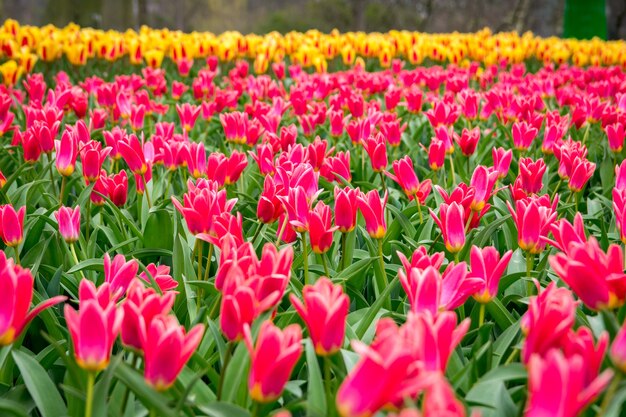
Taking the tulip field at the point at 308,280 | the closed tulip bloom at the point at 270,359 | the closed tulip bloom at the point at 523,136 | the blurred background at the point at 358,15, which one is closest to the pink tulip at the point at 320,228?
the tulip field at the point at 308,280

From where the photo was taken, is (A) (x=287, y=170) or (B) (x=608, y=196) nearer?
(A) (x=287, y=170)

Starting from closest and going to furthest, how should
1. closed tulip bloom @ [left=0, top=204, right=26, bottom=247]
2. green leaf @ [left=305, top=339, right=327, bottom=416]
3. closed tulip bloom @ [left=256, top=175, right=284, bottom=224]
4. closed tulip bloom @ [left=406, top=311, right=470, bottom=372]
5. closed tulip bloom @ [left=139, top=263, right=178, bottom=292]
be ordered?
closed tulip bloom @ [left=406, top=311, right=470, bottom=372], green leaf @ [left=305, top=339, right=327, bottom=416], closed tulip bloom @ [left=139, top=263, right=178, bottom=292], closed tulip bloom @ [left=0, top=204, right=26, bottom=247], closed tulip bloom @ [left=256, top=175, right=284, bottom=224]

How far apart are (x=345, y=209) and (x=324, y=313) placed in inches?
30.3

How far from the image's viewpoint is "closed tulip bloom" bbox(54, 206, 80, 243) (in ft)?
6.56

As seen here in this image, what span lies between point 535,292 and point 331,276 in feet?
1.99

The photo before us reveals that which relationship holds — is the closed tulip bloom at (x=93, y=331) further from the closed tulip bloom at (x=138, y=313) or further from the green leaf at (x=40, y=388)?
the green leaf at (x=40, y=388)

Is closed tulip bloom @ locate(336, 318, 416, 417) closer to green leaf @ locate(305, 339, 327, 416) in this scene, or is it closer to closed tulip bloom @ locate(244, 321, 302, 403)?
closed tulip bloom @ locate(244, 321, 302, 403)

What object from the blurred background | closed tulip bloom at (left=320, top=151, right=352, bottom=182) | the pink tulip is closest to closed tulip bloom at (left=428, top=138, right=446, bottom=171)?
closed tulip bloom at (left=320, top=151, right=352, bottom=182)

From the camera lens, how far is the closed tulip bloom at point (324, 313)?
44.3 inches

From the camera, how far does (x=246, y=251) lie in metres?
1.39

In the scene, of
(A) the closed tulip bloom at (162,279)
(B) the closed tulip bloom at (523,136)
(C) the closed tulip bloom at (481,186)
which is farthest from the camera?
(B) the closed tulip bloom at (523,136)

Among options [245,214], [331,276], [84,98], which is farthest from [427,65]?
[331,276]

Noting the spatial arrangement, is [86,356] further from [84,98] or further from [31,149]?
[84,98]

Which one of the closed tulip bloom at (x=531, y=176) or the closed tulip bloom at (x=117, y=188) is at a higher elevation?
the closed tulip bloom at (x=531, y=176)
